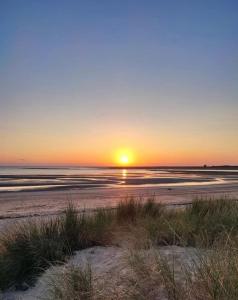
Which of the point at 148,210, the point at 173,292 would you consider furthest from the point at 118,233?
the point at 173,292

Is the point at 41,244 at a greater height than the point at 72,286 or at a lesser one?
greater

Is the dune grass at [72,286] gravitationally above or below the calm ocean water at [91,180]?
below

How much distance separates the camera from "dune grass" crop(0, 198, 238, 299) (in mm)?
6148

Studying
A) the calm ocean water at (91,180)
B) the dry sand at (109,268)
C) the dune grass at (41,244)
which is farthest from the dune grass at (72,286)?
the calm ocean water at (91,180)

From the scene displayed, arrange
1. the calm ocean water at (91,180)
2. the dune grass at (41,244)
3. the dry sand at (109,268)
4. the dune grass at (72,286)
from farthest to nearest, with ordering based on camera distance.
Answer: the calm ocean water at (91,180) < the dune grass at (41,244) < the dry sand at (109,268) < the dune grass at (72,286)

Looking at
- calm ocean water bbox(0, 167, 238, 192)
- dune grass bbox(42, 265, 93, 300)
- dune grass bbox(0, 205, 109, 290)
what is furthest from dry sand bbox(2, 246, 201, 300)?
calm ocean water bbox(0, 167, 238, 192)

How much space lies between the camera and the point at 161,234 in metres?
6.90

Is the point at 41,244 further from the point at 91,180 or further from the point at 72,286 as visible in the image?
the point at 91,180

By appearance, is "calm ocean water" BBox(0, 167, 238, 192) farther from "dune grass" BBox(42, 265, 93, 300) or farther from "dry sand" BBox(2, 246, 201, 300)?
"dune grass" BBox(42, 265, 93, 300)

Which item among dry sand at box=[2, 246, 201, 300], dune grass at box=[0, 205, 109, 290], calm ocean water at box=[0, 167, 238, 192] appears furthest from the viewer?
calm ocean water at box=[0, 167, 238, 192]

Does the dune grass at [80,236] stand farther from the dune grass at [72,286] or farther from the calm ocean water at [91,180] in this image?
the calm ocean water at [91,180]

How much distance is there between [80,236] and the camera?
711cm

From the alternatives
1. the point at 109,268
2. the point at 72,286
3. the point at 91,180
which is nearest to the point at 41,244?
the point at 109,268

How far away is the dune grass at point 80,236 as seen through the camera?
20.2 ft
